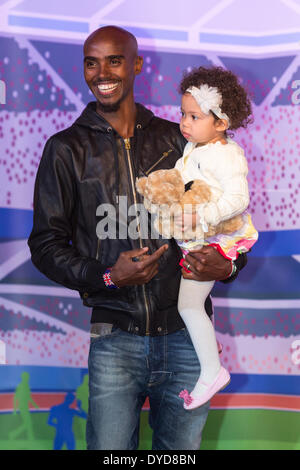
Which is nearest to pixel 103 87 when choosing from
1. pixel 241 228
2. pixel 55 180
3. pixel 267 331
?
pixel 55 180

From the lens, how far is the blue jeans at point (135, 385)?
7.46 feet

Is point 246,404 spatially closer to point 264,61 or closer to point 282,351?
point 282,351

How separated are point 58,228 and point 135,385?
65 cm

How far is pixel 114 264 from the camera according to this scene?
2244 millimetres

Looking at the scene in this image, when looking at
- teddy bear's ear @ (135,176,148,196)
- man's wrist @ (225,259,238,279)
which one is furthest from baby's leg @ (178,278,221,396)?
teddy bear's ear @ (135,176,148,196)

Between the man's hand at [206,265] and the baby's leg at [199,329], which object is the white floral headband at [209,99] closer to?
the man's hand at [206,265]

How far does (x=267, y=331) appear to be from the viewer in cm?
345

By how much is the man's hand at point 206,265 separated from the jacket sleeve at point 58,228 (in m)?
0.32

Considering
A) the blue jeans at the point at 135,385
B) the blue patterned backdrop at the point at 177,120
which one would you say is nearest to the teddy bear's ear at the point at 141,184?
the blue jeans at the point at 135,385

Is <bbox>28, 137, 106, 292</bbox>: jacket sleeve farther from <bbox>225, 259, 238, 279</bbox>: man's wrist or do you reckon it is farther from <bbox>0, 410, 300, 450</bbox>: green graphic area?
<bbox>0, 410, 300, 450</bbox>: green graphic area

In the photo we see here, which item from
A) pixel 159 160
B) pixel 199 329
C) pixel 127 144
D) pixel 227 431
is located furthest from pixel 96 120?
pixel 227 431

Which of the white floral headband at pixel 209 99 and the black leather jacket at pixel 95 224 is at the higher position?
the white floral headband at pixel 209 99

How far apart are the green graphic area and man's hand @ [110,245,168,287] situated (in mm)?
1561

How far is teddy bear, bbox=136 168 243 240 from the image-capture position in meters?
2.18
